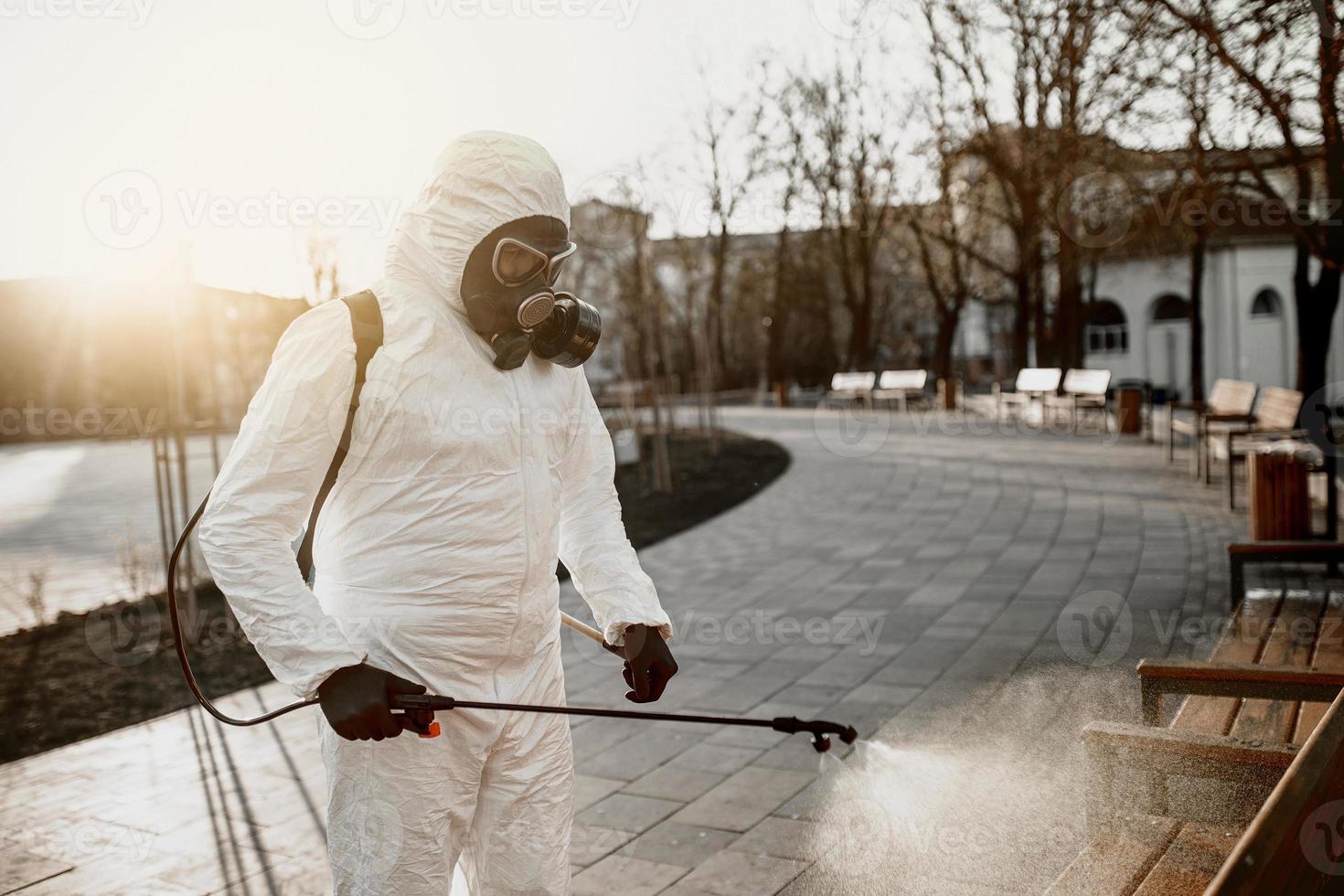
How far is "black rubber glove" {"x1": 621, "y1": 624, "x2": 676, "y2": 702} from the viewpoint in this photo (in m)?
2.52

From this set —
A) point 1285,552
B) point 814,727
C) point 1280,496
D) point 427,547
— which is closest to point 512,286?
point 427,547

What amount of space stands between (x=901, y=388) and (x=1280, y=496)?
59.1 ft

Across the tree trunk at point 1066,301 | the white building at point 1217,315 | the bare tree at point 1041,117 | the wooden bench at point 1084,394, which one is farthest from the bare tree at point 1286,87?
the white building at point 1217,315

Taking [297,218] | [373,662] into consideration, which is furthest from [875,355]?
[373,662]

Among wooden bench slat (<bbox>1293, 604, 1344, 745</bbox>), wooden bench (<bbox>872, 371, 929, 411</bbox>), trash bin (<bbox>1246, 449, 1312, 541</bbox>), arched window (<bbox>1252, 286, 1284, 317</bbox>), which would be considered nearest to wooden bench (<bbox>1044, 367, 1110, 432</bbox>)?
wooden bench (<bbox>872, 371, 929, 411</bbox>)

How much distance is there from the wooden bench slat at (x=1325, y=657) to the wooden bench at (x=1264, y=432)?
15.9 ft

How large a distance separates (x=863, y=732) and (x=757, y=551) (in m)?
4.85

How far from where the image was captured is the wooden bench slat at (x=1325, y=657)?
3473 millimetres

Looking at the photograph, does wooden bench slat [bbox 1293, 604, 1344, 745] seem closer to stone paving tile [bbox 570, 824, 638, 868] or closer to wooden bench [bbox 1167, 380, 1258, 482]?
stone paving tile [bbox 570, 824, 638, 868]

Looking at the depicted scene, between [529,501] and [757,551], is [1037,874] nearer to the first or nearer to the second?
[529,501]

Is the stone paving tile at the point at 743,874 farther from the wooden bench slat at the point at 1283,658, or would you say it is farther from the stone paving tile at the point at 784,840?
the wooden bench slat at the point at 1283,658

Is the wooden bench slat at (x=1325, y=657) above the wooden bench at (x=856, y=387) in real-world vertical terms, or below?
below

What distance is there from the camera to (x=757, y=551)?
9.70 metres

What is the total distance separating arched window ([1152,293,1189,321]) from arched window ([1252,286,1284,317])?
2303mm
